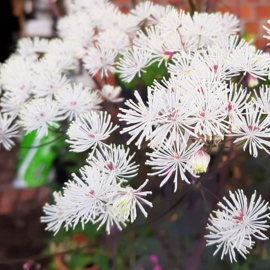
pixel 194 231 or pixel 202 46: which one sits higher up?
pixel 202 46

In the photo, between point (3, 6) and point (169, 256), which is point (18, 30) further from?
point (169, 256)

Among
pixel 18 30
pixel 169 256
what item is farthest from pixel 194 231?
pixel 18 30

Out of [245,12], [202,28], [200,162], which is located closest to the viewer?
[200,162]

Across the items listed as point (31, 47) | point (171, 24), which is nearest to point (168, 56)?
point (171, 24)

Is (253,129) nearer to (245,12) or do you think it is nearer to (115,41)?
(115,41)

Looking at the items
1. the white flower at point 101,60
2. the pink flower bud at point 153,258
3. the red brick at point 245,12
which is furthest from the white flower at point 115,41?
the red brick at point 245,12

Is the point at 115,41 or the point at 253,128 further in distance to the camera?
the point at 115,41
